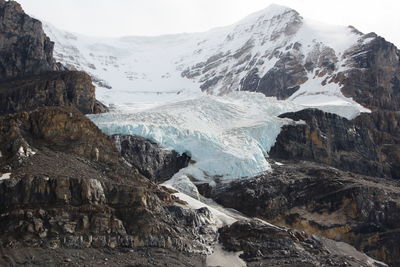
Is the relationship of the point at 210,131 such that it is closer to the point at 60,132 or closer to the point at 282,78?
the point at 60,132

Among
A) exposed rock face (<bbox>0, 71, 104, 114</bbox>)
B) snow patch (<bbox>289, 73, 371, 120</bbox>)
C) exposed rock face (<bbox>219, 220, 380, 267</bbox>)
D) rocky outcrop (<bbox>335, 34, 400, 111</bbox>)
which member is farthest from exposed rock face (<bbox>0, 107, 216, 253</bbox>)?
rocky outcrop (<bbox>335, 34, 400, 111</bbox>)

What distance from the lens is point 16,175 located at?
6756 cm

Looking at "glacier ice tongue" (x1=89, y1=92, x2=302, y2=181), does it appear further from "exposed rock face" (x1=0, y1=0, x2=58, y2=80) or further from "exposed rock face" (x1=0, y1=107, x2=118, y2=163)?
"exposed rock face" (x1=0, y1=0, x2=58, y2=80)

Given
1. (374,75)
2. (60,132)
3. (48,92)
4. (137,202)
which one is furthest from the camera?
(374,75)

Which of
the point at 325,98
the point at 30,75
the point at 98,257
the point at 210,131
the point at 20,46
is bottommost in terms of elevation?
the point at 98,257

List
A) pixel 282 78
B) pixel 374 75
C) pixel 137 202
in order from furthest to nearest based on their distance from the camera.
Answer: pixel 282 78 < pixel 374 75 < pixel 137 202

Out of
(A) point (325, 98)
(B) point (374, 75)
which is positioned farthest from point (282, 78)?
(A) point (325, 98)

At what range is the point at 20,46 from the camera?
11888cm

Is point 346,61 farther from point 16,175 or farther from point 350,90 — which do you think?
point 16,175

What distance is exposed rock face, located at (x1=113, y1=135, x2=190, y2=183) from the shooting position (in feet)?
315

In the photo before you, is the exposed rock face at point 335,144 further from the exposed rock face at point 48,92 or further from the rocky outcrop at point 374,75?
the exposed rock face at point 48,92

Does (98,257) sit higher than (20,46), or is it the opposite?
(20,46)

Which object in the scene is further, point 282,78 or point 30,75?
point 282,78

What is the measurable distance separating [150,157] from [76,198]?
3065 centimetres
